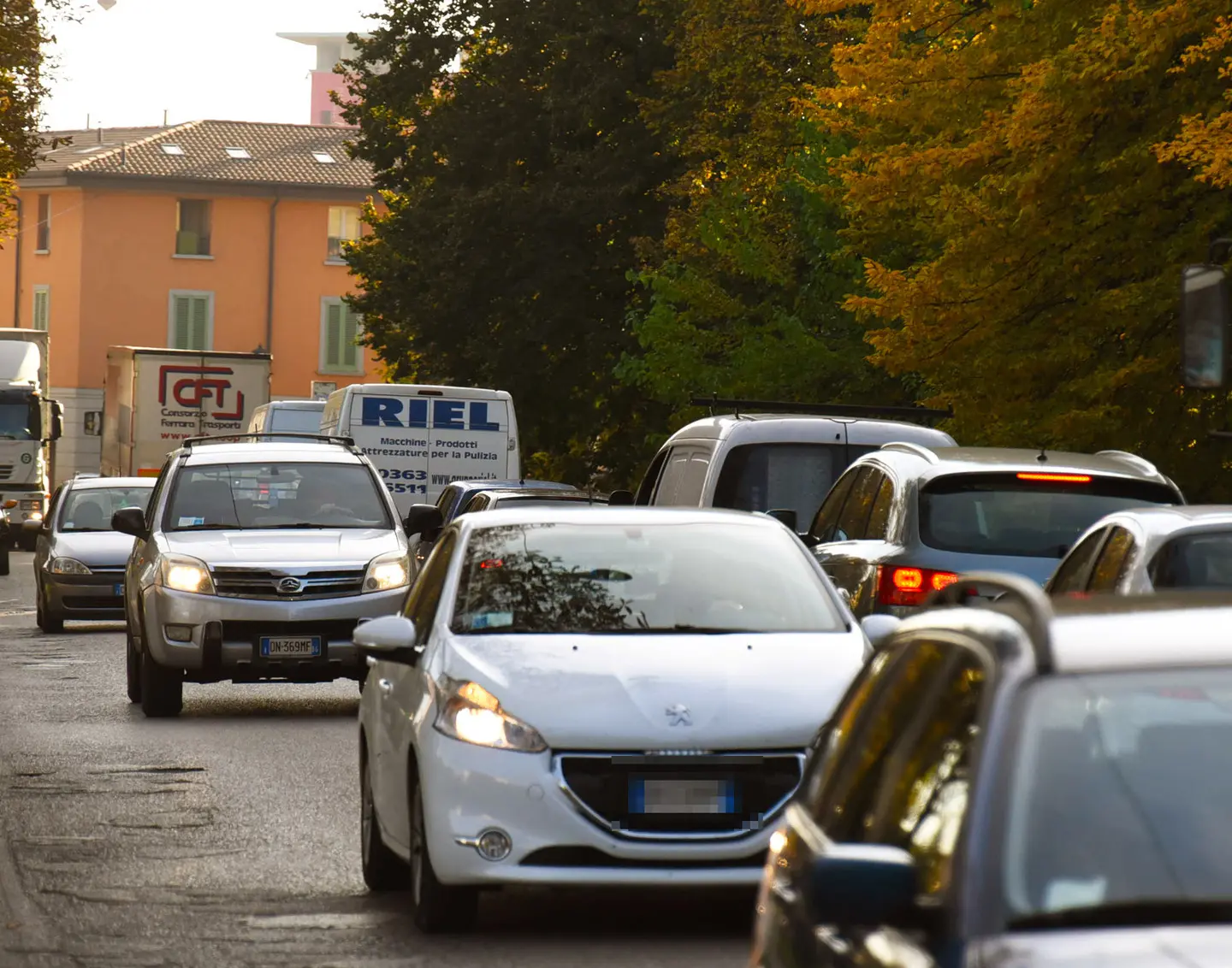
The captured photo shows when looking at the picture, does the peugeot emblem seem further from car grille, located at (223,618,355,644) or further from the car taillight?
car grille, located at (223,618,355,644)

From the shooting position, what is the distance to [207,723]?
17734mm

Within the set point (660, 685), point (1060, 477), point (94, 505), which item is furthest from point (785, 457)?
point (94, 505)

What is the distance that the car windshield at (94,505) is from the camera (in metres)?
31.2

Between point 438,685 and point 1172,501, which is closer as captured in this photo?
point 438,685

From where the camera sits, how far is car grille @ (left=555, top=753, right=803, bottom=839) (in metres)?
8.59

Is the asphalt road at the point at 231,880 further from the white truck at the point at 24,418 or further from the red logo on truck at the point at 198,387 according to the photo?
the red logo on truck at the point at 198,387

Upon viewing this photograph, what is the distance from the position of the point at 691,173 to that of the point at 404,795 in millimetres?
38719

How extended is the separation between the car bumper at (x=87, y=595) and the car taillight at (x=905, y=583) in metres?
16.9

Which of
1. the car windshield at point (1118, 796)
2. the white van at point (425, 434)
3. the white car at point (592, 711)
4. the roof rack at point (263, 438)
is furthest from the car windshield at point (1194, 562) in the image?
→ the white van at point (425, 434)

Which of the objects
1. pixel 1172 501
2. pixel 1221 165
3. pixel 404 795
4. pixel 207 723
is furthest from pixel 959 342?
pixel 404 795

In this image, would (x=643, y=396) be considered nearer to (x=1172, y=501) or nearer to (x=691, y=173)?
(x=691, y=173)

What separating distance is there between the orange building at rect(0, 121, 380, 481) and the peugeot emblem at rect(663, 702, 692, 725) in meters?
80.7

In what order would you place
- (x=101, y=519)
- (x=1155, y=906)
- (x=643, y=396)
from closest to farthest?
(x=1155, y=906), (x=101, y=519), (x=643, y=396)

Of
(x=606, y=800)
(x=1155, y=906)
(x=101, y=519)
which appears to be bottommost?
(x=101, y=519)
